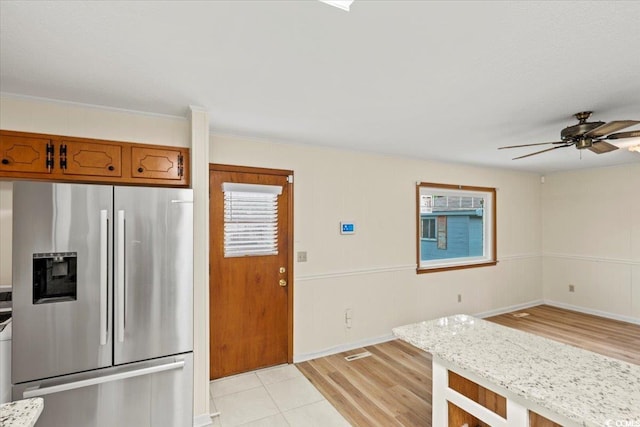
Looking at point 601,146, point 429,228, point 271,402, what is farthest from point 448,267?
point 271,402

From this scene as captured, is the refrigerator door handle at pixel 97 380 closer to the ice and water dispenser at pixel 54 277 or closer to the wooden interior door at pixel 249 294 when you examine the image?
the ice and water dispenser at pixel 54 277

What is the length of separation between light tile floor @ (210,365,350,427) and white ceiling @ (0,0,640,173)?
2490 millimetres

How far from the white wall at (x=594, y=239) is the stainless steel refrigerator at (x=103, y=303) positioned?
20.6ft

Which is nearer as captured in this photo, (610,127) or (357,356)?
(610,127)

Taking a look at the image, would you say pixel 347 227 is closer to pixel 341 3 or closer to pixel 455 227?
pixel 455 227

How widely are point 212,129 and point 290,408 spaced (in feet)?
8.63

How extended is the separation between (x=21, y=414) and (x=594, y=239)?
277 inches

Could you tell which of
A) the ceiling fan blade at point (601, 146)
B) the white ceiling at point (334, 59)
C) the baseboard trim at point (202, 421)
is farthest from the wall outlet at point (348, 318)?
the ceiling fan blade at point (601, 146)

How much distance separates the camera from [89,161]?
2355mm

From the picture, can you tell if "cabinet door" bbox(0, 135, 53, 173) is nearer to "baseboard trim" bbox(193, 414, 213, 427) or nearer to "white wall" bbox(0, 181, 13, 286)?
"white wall" bbox(0, 181, 13, 286)

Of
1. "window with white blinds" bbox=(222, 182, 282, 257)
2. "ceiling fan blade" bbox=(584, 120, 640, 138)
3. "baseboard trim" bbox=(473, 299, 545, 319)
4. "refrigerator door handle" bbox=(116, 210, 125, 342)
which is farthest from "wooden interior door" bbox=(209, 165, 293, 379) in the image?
"baseboard trim" bbox=(473, 299, 545, 319)

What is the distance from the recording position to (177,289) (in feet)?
7.36

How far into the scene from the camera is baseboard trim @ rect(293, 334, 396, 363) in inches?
140

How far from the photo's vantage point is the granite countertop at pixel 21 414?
3.10 ft
